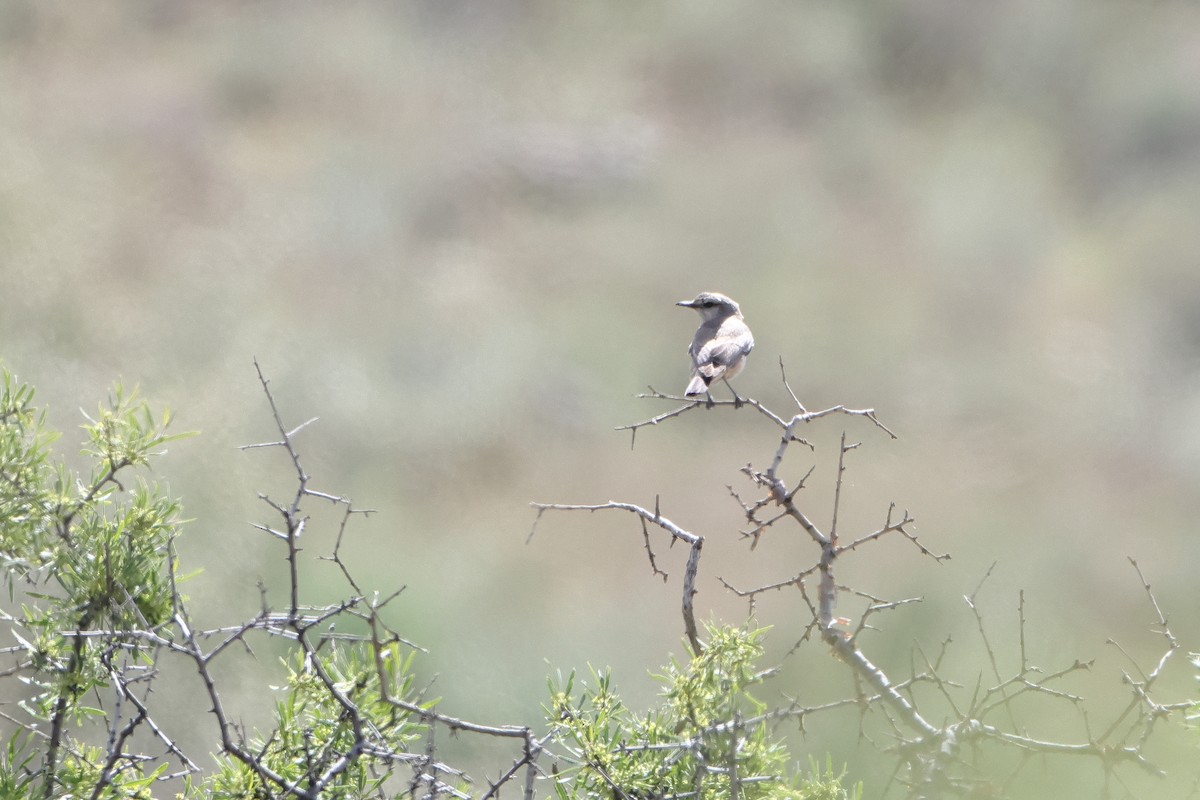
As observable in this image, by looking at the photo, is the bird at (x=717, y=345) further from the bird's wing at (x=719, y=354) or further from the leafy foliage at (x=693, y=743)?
the leafy foliage at (x=693, y=743)

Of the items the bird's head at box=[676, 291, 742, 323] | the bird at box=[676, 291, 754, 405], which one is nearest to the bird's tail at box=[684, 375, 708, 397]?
the bird at box=[676, 291, 754, 405]

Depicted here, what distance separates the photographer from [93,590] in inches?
71.4

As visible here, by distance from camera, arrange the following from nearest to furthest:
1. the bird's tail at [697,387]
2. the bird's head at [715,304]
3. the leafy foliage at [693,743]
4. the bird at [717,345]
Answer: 1. the leafy foliage at [693,743]
2. the bird's tail at [697,387]
3. the bird at [717,345]
4. the bird's head at [715,304]

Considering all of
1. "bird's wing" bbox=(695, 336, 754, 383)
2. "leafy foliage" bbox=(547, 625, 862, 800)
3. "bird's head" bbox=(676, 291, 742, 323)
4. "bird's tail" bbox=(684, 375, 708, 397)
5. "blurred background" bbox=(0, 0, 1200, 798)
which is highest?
"blurred background" bbox=(0, 0, 1200, 798)

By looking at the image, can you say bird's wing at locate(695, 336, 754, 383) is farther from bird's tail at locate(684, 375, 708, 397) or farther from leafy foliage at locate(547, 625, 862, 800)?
leafy foliage at locate(547, 625, 862, 800)

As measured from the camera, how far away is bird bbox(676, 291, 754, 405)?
469 cm

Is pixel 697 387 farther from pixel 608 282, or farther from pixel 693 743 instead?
pixel 608 282

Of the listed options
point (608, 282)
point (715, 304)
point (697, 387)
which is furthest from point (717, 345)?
point (608, 282)

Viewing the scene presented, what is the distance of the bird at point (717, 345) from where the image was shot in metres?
4.69

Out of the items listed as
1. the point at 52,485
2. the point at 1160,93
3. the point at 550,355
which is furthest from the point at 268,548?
the point at 1160,93

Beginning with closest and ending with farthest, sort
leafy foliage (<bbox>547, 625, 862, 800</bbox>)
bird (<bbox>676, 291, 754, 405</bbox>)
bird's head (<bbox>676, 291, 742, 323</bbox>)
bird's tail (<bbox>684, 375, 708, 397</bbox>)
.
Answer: leafy foliage (<bbox>547, 625, 862, 800</bbox>), bird's tail (<bbox>684, 375, 708, 397</bbox>), bird (<bbox>676, 291, 754, 405</bbox>), bird's head (<bbox>676, 291, 742, 323</bbox>)

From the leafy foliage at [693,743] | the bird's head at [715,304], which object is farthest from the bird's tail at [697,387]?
the leafy foliage at [693,743]

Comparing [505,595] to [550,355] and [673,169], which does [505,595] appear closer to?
[550,355]

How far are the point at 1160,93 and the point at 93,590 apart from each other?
73.2 feet
